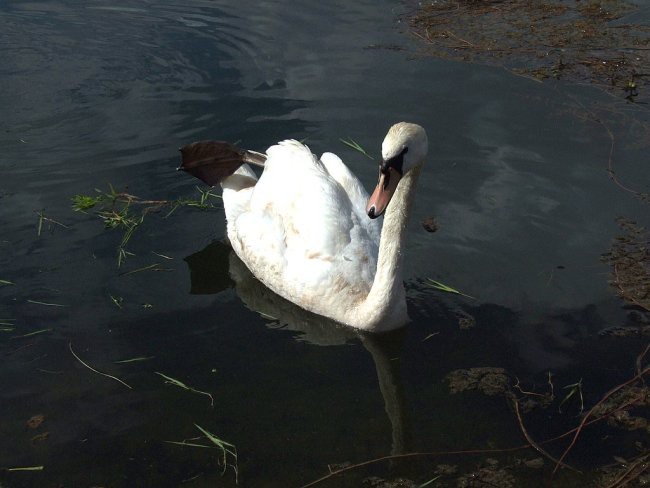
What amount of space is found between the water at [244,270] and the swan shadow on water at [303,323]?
0.02 m

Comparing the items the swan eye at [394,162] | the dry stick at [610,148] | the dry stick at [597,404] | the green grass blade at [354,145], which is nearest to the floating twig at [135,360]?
the swan eye at [394,162]

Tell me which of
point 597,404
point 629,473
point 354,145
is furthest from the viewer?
point 354,145

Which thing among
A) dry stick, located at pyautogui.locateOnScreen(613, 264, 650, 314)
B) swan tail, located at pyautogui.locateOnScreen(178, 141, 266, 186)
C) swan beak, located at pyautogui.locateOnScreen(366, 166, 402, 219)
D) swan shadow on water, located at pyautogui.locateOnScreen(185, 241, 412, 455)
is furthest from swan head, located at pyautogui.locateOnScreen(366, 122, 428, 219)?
dry stick, located at pyautogui.locateOnScreen(613, 264, 650, 314)

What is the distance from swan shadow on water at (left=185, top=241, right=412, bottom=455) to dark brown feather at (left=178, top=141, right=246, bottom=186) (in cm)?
61

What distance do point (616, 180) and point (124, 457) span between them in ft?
17.0

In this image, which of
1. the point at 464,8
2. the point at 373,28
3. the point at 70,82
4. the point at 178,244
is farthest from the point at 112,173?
the point at 464,8

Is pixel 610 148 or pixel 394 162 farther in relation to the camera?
pixel 610 148

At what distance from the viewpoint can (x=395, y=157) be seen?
6000 mm

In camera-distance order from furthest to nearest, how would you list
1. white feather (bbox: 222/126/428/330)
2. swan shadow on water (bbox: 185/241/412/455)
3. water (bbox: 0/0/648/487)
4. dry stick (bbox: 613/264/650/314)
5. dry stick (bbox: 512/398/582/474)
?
dry stick (bbox: 613/264/650/314) → white feather (bbox: 222/126/428/330) → swan shadow on water (bbox: 185/241/412/455) → water (bbox: 0/0/648/487) → dry stick (bbox: 512/398/582/474)

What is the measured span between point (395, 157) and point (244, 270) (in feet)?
7.56

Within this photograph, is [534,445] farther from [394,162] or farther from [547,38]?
[547,38]

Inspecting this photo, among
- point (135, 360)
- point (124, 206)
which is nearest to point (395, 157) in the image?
point (135, 360)

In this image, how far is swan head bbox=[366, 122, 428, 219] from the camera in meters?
5.98

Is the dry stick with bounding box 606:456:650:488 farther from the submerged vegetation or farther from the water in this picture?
the submerged vegetation
